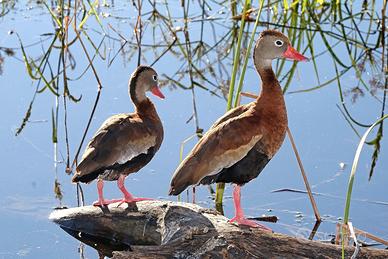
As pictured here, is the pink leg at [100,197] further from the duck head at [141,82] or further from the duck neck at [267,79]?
the duck neck at [267,79]

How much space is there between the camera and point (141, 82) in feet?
21.3

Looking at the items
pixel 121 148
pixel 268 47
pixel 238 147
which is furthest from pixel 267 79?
pixel 121 148

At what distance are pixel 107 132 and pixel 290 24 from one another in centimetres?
309

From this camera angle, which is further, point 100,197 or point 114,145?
point 100,197

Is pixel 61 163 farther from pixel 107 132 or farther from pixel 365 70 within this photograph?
pixel 365 70

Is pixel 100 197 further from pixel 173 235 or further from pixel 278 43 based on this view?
pixel 278 43

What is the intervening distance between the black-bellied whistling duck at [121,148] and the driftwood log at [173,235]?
0.50 ft

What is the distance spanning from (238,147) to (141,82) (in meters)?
1.16

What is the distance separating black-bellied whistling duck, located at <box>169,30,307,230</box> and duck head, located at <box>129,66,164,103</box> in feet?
2.72

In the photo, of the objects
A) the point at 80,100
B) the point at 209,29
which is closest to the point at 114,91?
the point at 80,100

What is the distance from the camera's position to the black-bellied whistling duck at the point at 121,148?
230 inches

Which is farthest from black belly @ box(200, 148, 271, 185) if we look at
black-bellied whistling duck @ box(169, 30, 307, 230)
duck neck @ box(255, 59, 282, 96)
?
duck neck @ box(255, 59, 282, 96)

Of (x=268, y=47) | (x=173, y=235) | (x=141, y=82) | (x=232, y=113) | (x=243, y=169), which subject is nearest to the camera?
(x=173, y=235)

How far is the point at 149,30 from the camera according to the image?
29.6 ft
